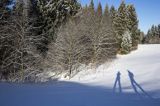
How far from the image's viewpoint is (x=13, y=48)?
23.5 metres

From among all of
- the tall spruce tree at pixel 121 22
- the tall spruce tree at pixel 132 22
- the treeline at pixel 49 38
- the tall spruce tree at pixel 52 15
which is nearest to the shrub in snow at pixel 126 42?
the tall spruce tree at pixel 121 22

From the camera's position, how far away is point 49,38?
3170cm

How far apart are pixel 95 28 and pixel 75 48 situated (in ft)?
20.2

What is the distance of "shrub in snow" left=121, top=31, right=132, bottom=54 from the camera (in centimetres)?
4638

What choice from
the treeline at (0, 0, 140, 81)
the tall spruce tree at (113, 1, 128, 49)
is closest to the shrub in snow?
the tall spruce tree at (113, 1, 128, 49)

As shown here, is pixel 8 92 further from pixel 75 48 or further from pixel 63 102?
pixel 75 48

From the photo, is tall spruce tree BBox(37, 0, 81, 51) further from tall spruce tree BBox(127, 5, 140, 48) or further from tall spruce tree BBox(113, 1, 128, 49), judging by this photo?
tall spruce tree BBox(127, 5, 140, 48)

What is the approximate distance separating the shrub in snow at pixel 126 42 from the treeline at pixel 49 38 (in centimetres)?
658

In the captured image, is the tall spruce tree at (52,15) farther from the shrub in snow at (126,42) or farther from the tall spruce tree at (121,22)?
the tall spruce tree at (121,22)

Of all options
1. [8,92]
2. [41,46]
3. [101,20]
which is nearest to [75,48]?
[41,46]

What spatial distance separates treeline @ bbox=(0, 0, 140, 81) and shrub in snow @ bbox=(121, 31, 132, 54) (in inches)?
259

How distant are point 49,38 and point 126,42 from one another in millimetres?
19805

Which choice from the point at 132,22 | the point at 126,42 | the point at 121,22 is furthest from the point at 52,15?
the point at 132,22

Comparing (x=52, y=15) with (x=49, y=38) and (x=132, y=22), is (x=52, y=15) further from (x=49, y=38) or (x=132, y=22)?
(x=132, y=22)
